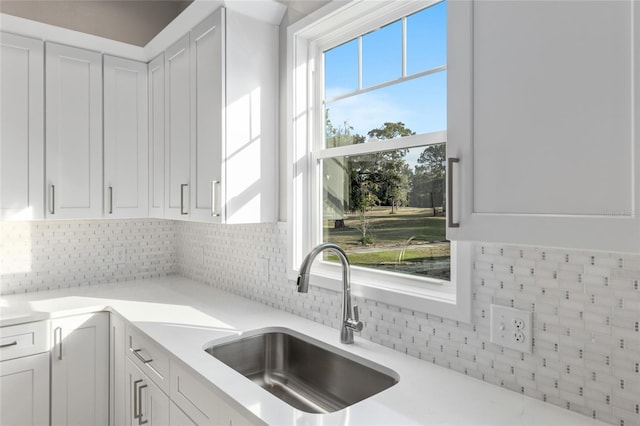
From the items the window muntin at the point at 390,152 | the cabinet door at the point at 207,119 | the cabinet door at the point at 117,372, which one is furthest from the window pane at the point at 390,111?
the cabinet door at the point at 117,372

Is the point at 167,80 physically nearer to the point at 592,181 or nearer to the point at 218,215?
the point at 218,215

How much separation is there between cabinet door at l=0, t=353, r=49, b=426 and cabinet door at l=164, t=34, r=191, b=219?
99 centimetres

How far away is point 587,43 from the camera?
764 mm

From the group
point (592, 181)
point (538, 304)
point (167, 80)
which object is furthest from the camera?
point (167, 80)

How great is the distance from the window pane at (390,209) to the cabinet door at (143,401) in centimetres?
95

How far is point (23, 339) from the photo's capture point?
1968 millimetres

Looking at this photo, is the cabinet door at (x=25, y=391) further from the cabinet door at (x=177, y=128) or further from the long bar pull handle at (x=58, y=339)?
the cabinet door at (x=177, y=128)

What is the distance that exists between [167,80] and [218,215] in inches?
39.8

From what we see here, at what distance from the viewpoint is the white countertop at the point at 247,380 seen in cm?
107

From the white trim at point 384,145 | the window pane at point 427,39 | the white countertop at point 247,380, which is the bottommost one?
the white countertop at point 247,380

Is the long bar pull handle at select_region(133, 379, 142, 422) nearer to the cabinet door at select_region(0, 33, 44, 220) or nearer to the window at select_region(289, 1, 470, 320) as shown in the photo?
the window at select_region(289, 1, 470, 320)

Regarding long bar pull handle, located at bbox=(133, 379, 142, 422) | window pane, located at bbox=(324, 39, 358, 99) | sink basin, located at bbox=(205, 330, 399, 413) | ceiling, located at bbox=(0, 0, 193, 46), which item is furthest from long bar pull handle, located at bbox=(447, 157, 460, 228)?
ceiling, located at bbox=(0, 0, 193, 46)

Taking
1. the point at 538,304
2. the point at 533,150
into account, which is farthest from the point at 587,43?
the point at 538,304

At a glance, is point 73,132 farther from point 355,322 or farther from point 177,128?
point 355,322
